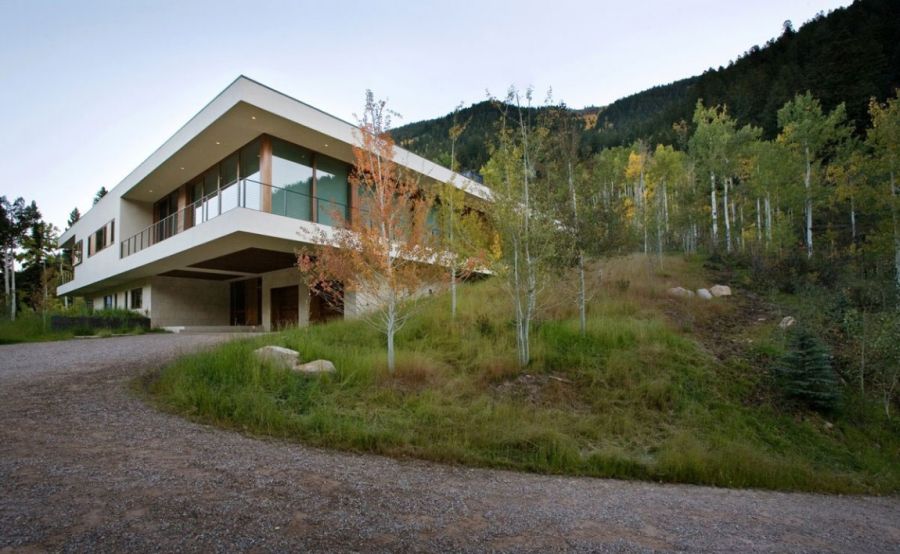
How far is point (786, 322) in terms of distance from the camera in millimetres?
10852

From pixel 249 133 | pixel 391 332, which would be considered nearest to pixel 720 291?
pixel 391 332

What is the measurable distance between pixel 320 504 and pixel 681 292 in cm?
1412

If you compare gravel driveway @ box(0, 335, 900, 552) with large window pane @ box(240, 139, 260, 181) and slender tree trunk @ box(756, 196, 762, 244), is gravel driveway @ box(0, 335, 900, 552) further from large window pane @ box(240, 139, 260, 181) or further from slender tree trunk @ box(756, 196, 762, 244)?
slender tree trunk @ box(756, 196, 762, 244)

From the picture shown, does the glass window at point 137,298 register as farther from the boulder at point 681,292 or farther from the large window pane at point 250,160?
the boulder at point 681,292

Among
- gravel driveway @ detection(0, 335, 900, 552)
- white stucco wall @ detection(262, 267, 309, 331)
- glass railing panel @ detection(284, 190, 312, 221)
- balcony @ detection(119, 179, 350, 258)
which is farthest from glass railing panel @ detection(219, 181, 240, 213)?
gravel driveway @ detection(0, 335, 900, 552)

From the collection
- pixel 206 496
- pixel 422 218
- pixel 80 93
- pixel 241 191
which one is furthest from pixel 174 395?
pixel 80 93

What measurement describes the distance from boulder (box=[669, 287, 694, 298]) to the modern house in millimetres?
7636

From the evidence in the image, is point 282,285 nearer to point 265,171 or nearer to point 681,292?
point 265,171

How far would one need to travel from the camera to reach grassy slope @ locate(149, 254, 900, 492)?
5152mm

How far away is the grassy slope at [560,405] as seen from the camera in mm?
5152

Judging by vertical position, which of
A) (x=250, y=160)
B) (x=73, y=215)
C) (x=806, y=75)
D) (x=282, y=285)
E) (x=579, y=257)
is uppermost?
(x=806, y=75)

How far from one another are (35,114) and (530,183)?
17095mm

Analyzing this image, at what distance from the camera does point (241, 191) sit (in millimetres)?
12906

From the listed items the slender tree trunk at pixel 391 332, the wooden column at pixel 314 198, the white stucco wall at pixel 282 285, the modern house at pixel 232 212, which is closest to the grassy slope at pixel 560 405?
the slender tree trunk at pixel 391 332
